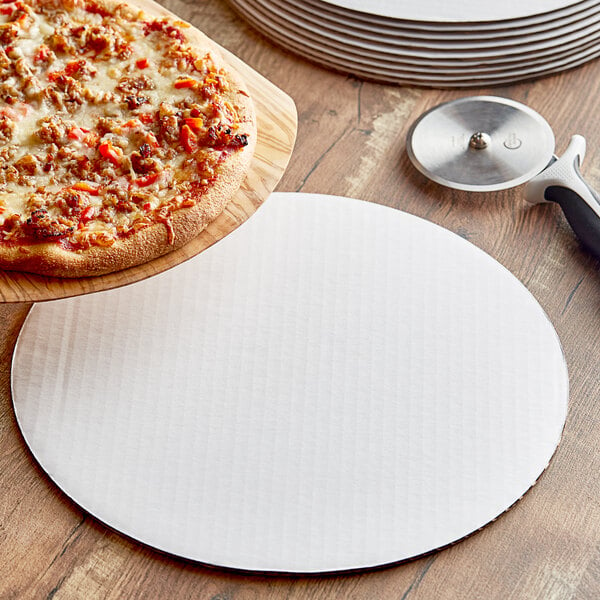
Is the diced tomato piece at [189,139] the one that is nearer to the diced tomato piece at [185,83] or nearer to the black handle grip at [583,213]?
the diced tomato piece at [185,83]

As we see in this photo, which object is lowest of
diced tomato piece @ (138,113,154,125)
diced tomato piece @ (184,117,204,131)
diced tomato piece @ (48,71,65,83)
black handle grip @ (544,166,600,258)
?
black handle grip @ (544,166,600,258)

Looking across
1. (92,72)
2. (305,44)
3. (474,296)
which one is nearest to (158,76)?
(92,72)

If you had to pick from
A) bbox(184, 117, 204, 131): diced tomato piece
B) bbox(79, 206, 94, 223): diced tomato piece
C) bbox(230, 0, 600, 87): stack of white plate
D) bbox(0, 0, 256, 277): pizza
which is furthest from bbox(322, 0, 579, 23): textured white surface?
bbox(79, 206, 94, 223): diced tomato piece

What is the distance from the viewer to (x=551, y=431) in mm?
1362

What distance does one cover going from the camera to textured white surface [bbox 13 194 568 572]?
126 cm

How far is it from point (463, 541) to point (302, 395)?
13.5 inches

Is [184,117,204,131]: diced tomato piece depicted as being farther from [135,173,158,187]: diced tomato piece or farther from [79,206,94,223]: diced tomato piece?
[79,206,94,223]: diced tomato piece

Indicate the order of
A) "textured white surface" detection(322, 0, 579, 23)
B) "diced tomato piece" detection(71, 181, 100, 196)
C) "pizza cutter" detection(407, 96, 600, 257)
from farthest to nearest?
"textured white surface" detection(322, 0, 579, 23), "pizza cutter" detection(407, 96, 600, 257), "diced tomato piece" detection(71, 181, 100, 196)

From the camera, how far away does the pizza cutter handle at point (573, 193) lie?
1556 millimetres

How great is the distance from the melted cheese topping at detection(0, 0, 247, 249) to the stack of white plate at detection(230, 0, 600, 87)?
45 centimetres

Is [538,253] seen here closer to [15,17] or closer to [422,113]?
[422,113]

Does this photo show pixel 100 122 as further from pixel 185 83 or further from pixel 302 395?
pixel 302 395

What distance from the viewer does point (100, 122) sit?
1.44 meters

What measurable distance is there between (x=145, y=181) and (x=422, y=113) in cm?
73
